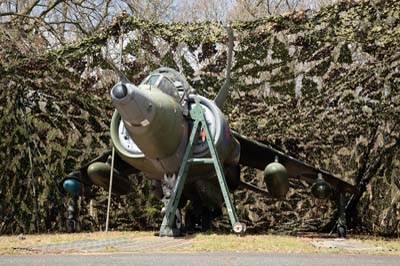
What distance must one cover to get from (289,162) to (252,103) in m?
2.73

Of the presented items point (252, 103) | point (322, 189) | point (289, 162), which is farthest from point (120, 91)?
point (252, 103)

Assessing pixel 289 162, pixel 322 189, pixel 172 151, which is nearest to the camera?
pixel 172 151

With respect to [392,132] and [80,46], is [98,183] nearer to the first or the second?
[80,46]

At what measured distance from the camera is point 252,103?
44.4 feet

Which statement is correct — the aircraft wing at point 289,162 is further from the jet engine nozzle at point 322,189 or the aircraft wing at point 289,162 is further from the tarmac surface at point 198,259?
the tarmac surface at point 198,259

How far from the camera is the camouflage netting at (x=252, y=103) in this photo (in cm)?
1198

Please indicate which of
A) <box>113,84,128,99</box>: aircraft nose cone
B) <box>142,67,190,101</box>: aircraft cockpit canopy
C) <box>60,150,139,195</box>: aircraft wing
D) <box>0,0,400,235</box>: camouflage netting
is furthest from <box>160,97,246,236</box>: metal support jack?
<box>0,0,400,235</box>: camouflage netting

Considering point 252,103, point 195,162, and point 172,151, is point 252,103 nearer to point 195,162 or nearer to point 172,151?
point 195,162

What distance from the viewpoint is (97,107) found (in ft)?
43.3

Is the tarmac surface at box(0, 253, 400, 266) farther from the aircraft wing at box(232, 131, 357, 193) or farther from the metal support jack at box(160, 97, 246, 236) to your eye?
the aircraft wing at box(232, 131, 357, 193)

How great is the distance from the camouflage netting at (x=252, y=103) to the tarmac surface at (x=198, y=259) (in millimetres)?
6648

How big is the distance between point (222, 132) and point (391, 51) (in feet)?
15.5

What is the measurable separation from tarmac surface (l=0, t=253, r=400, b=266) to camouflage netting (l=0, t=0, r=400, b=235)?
6.65 meters

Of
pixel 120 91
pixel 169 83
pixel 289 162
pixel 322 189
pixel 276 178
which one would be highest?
pixel 169 83
